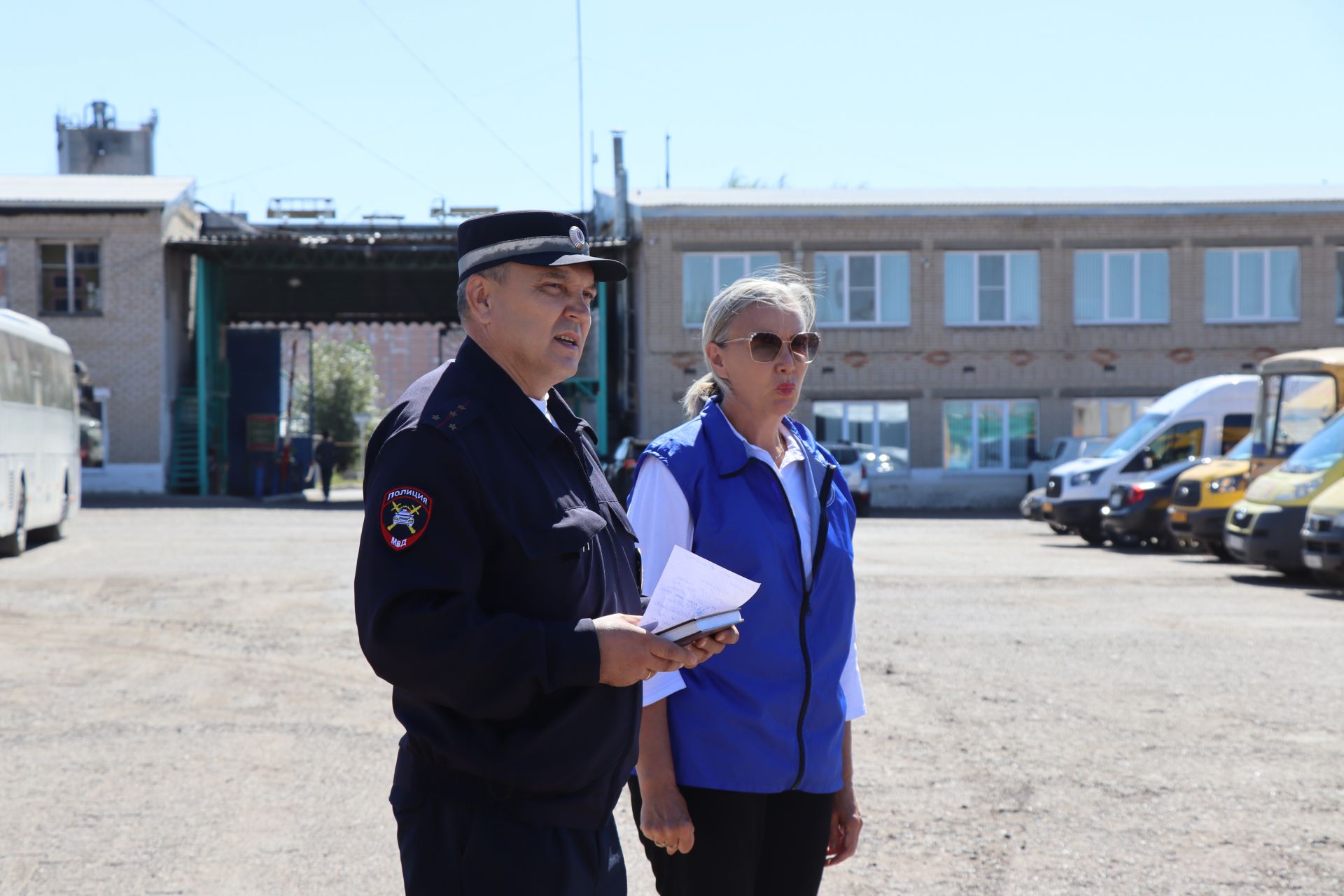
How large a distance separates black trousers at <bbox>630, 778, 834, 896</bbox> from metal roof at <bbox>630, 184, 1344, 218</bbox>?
34.5 meters

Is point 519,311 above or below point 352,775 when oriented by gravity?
above

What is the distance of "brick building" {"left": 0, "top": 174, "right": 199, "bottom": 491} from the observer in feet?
120

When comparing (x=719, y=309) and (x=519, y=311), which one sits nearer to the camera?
(x=519, y=311)

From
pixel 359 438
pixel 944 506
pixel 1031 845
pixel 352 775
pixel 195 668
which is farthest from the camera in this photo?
pixel 359 438

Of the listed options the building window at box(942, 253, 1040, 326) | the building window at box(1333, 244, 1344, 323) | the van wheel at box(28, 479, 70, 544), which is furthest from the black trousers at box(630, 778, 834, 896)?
→ the building window at box(1333, 244, 1344, 323)

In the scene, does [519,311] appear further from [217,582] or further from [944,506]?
[944,506]

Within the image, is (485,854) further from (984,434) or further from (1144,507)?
(984,434)

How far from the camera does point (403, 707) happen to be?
254 centimetres

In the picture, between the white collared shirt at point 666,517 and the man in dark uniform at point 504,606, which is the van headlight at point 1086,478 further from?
the man in dark uniform at point 504,606

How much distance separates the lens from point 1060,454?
3422cm

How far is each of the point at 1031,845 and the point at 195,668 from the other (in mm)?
6342

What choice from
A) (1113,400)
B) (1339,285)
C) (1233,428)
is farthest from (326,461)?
(1339,285)

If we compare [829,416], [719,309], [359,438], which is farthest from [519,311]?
[359,438]

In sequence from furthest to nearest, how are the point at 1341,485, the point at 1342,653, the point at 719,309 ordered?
the point at 1341,485 < the point at 1342,653 < the point at 719,309
